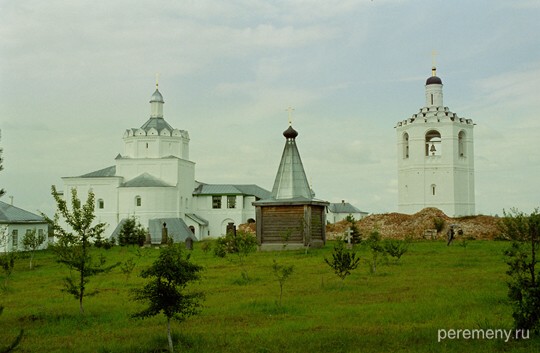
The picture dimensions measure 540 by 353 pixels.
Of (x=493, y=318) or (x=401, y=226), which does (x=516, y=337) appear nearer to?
(x=493, y=318)

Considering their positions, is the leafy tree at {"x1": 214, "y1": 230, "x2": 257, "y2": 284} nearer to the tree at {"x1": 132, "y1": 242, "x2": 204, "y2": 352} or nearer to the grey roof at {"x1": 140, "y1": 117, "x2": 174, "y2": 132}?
the tree at {"x1": 132, "y1": 242, "x2": 204, "y2": 352}

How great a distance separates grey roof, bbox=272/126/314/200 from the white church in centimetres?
2304

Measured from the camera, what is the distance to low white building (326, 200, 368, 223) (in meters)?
87.4

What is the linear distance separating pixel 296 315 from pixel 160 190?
48.4 meters

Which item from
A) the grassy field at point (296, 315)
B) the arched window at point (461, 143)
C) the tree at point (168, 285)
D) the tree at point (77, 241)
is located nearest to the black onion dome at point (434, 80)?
the arched window at point (461, 143)

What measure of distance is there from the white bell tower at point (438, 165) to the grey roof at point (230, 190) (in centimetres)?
1417

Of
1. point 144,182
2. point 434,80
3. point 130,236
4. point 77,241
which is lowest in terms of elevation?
point 130,236

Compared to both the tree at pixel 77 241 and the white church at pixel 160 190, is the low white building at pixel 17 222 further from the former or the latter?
the tree at pixel 77 241

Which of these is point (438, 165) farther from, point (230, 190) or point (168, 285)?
point (168, 285)

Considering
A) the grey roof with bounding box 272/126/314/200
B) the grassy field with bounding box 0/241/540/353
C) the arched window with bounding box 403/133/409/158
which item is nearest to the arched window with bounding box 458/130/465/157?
the arched window with bounding box 403/133/409/158

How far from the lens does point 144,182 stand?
200 ft

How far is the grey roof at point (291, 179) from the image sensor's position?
3353 cm

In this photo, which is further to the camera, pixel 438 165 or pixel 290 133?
pixel 438 165

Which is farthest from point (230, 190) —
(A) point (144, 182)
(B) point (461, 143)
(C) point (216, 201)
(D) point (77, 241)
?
(D) point (77, 241)
